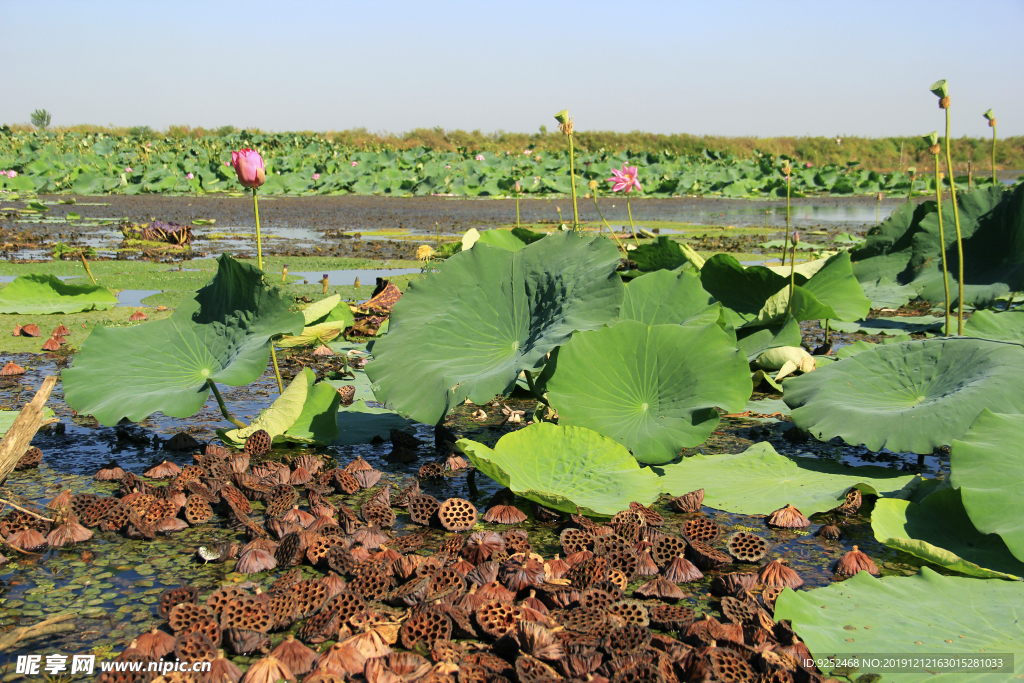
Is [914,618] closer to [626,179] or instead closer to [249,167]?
[249,167]

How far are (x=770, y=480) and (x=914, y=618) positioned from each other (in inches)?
25.2

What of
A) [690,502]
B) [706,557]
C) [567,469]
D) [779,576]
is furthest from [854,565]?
[567,469]

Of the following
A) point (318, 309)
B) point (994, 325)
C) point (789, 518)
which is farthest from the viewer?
point (318, 309)

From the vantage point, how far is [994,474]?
54.9 inches

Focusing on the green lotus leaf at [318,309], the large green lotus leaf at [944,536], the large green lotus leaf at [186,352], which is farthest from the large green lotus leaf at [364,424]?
A: the large green lotus leaf at [944,536]

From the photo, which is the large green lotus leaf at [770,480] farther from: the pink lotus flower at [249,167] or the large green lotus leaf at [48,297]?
the large green lotus leaf at [48,297]

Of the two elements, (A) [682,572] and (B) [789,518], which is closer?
(A) [682,572]

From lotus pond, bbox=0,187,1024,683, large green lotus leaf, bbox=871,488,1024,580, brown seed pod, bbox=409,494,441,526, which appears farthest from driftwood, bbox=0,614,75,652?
large green lotus leaf, bbox=871,488,1024,580

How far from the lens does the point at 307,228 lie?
9367mm

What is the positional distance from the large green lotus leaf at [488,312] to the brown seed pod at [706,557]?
637 mm

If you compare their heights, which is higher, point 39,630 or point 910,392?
point 910,392

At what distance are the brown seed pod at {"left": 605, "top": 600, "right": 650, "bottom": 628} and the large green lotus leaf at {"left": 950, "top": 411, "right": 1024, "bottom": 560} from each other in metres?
0.65

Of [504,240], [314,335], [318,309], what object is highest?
[504,240]

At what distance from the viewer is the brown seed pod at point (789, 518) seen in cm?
160
